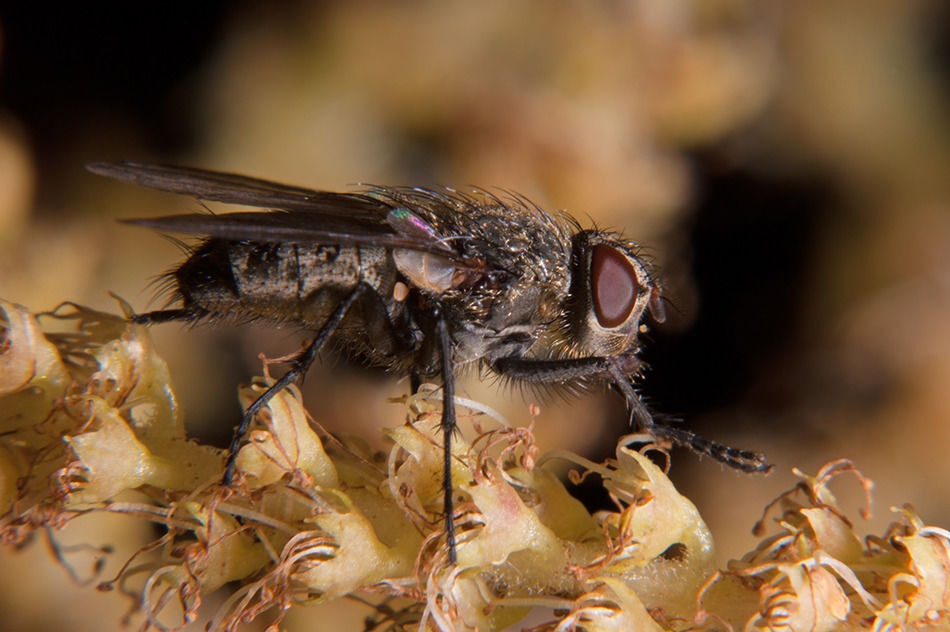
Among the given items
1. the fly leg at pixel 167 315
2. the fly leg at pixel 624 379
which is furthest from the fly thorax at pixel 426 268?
the fly leg at pixel 167 315

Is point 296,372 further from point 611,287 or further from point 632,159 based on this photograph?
point 632,159

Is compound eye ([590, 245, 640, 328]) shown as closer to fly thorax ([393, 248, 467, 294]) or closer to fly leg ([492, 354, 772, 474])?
fly leg ([492, 354, 772, 474])

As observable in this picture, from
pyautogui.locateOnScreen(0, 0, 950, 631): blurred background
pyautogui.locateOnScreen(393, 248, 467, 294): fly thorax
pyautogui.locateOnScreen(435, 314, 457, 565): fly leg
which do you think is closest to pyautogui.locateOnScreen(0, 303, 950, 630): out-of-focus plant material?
pyautogui.locateOnScreen(435, 314, 457, 565): fly leg

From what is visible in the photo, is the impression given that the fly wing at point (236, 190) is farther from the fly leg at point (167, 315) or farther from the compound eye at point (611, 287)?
the compound eye at point (611, 287)

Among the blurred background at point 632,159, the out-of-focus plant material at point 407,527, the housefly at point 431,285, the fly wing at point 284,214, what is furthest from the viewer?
the blurred background at point 632,159

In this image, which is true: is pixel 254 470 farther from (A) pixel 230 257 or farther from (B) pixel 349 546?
(A) pixel 230 257
